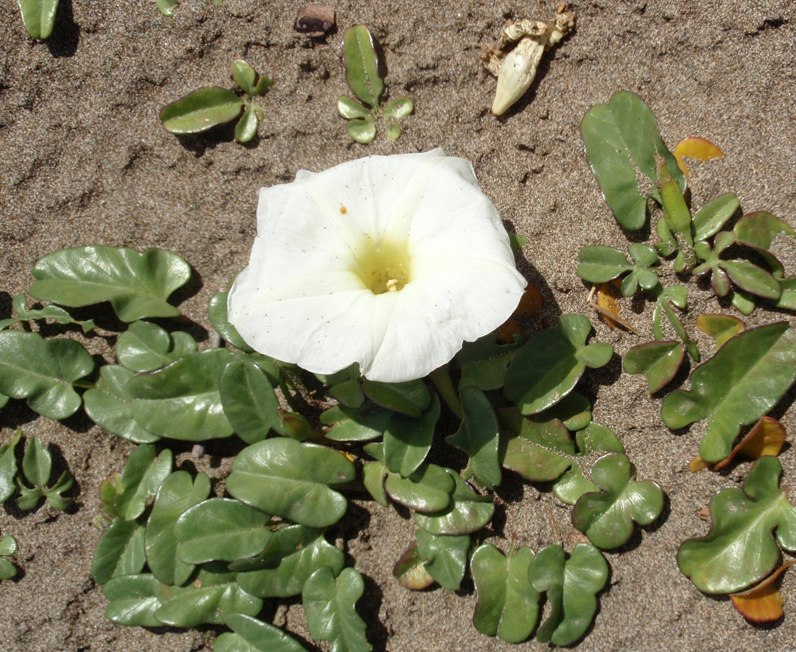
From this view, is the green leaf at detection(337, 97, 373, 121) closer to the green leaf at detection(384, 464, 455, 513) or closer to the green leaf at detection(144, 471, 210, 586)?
the green leaf at detection(384, 464, 455, 513)

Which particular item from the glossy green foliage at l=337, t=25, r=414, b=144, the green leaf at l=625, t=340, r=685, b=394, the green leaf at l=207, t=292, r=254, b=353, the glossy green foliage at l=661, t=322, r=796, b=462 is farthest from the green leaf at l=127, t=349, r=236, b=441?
the glossy green foliage at l=661, t=322, r=796, b=462

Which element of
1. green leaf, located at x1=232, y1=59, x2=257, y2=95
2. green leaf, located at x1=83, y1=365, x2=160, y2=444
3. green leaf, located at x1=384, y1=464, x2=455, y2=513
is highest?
green leaf, located at x1=232, y1=59, x2=257, y2=95

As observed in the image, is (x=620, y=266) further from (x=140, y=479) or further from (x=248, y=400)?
(x=140, y=479)

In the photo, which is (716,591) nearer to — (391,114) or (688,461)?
(688,461)

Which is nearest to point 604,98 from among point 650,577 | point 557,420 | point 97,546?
point 557,420

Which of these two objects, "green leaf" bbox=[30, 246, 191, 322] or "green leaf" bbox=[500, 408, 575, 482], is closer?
"green leaf" bbox=[500, 408, 575, 482]
